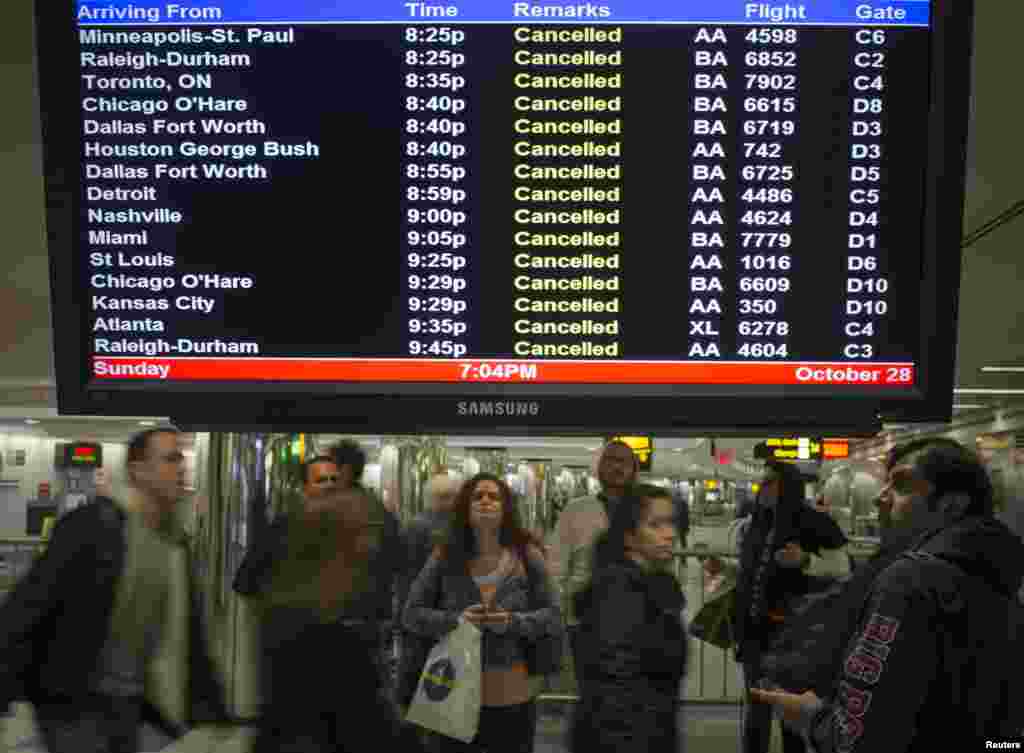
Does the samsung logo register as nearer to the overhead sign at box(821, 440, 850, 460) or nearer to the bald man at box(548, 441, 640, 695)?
the bald man at box(548, 441, 640, 695)

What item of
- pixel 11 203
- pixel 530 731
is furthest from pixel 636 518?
pixel 11 203

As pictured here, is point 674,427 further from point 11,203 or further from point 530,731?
point 11,203

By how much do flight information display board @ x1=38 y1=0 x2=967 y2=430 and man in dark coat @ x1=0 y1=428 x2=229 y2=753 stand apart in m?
0.42

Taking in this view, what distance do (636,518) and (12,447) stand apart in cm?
3478

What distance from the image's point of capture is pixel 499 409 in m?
3.51

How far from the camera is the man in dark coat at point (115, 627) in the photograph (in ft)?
10.5

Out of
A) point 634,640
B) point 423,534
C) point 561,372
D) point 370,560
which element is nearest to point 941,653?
point 634,640

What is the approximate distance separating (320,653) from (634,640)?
111 cm

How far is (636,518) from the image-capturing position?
375 centimetres

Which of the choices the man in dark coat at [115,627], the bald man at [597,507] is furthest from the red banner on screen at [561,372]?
the bald man at [597,507]

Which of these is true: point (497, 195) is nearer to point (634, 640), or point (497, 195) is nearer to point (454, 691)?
point (634, 640)

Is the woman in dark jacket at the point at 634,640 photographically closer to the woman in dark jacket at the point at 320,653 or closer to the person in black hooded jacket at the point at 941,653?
the woman in dark jacket at the point at 320,653

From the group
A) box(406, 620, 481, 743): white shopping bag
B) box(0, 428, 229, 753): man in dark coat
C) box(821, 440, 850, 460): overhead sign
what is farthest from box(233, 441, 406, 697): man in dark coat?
box(821, 440, 850, 460): overhead sign

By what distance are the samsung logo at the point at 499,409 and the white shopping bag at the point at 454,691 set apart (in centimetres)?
127
